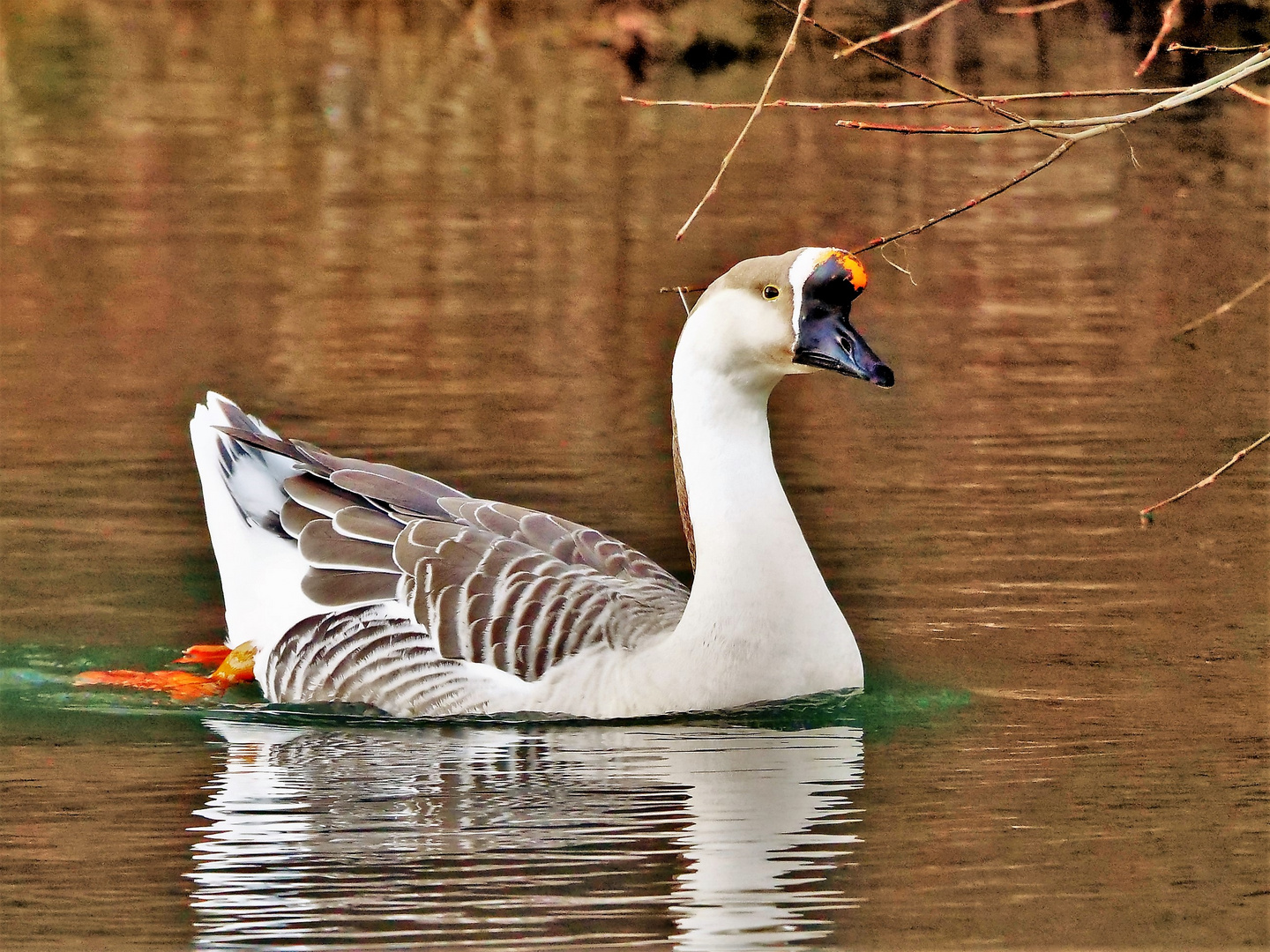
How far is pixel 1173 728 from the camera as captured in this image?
8234 millimetres

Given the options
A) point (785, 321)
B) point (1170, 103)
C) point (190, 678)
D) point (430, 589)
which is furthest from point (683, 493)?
point (1170, 103)

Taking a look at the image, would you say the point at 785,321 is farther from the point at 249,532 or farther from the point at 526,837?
the point at 249,532

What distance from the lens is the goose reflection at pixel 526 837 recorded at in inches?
243

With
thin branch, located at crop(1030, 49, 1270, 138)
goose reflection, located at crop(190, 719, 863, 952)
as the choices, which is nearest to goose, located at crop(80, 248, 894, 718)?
goose reflection, located at crop(190, 719, 863, 952)

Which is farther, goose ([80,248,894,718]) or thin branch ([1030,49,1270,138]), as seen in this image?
goose ([80,248,894,718])

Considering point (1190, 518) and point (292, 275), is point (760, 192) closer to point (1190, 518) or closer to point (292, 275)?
point (292, 275)

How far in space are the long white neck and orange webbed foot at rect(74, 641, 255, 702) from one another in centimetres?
229

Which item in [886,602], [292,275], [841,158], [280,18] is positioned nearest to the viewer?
[886,602]

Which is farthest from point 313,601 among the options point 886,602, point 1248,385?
point 1248,385

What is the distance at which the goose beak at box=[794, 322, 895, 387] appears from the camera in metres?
7.82

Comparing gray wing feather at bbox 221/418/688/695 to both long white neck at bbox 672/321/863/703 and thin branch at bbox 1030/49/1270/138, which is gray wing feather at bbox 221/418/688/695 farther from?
thin branch at bbox 1030/49/1270/138

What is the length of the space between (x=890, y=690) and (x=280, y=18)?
109ft

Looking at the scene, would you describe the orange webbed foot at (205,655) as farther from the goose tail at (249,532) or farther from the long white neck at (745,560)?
the long white neck at (745,560)

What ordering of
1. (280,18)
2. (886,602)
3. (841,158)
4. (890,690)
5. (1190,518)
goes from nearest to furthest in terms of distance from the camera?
(890,690) → (886,602) → (1190,518) → (841,158) → (280,18)
